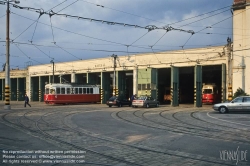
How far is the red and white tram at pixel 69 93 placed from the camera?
134ft

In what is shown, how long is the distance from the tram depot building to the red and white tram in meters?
2.74

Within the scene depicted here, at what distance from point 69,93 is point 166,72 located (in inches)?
630

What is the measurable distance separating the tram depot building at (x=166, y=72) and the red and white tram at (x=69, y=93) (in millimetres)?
2736

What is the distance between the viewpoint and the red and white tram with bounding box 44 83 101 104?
40.9m

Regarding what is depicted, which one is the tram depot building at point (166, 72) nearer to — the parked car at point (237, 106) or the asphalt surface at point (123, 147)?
the parked car at point (237, 106)

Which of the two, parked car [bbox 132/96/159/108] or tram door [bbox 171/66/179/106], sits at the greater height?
tram door [bbox 171/66/179/106]

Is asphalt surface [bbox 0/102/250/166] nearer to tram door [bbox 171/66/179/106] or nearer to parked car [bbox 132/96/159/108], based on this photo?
parked car [bbox 132/96/159/108]

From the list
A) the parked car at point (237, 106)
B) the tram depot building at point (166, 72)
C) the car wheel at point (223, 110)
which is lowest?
the car wheel at point (223, 110)

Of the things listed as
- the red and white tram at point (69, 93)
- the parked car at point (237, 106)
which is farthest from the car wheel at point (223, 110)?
the red and white tram at point (69, 93)

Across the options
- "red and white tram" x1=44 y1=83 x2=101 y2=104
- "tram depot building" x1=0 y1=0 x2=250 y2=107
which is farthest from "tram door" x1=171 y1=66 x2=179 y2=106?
"red and white tram" x1=44 y1=83 x2=101 y2=104

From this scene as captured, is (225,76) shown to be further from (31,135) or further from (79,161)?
(79,161)

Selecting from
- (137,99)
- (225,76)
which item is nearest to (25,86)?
(137,99)

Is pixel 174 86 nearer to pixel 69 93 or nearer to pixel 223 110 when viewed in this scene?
pixel 69 93

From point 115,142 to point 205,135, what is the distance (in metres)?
3.99
